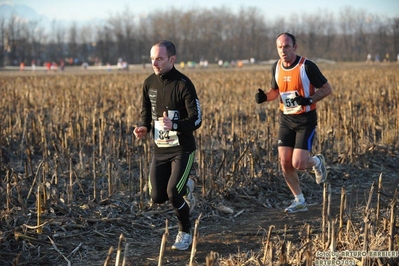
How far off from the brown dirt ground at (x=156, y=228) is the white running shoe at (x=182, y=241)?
0.05 meters

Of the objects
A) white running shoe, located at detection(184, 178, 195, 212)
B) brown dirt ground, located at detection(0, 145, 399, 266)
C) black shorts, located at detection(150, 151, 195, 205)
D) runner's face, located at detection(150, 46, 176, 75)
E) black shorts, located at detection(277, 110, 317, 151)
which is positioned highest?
runner's face, located at detection(150, 46, 176, 75)

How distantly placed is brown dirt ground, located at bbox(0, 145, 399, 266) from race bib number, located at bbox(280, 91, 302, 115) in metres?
1.14

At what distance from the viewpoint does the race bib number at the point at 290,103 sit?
6496 millimetres

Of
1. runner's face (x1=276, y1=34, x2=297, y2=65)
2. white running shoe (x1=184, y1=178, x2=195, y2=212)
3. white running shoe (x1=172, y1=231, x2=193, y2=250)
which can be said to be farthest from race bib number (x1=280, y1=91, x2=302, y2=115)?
white running shoe (x1=172, y1=231, x2=193, y2=250)

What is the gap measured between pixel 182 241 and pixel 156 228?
77 centimetres

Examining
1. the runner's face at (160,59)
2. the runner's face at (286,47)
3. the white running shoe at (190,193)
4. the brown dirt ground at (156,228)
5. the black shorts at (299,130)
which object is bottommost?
the brown dirt ground at (156,228)

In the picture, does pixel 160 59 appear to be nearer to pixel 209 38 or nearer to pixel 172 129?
pixel 172 129

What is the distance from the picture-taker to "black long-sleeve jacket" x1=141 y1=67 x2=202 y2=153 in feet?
17.1

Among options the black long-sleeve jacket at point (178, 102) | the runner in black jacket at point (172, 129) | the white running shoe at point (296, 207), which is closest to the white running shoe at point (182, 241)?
the runner in black jacket at point (172, 129)

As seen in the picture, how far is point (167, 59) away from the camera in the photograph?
17.3ft

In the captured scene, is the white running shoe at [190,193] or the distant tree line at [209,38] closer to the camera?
the white running shoe at [190,193]

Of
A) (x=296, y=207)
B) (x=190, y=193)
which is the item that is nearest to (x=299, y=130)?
(x=296, y=207)

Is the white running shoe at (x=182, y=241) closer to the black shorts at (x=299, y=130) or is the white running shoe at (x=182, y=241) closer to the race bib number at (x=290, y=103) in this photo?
the black shorts at (x=299, y=130)

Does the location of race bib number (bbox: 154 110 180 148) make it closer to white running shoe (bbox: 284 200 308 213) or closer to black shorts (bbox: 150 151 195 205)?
black shorts (bbox: 150 151 195 205)
